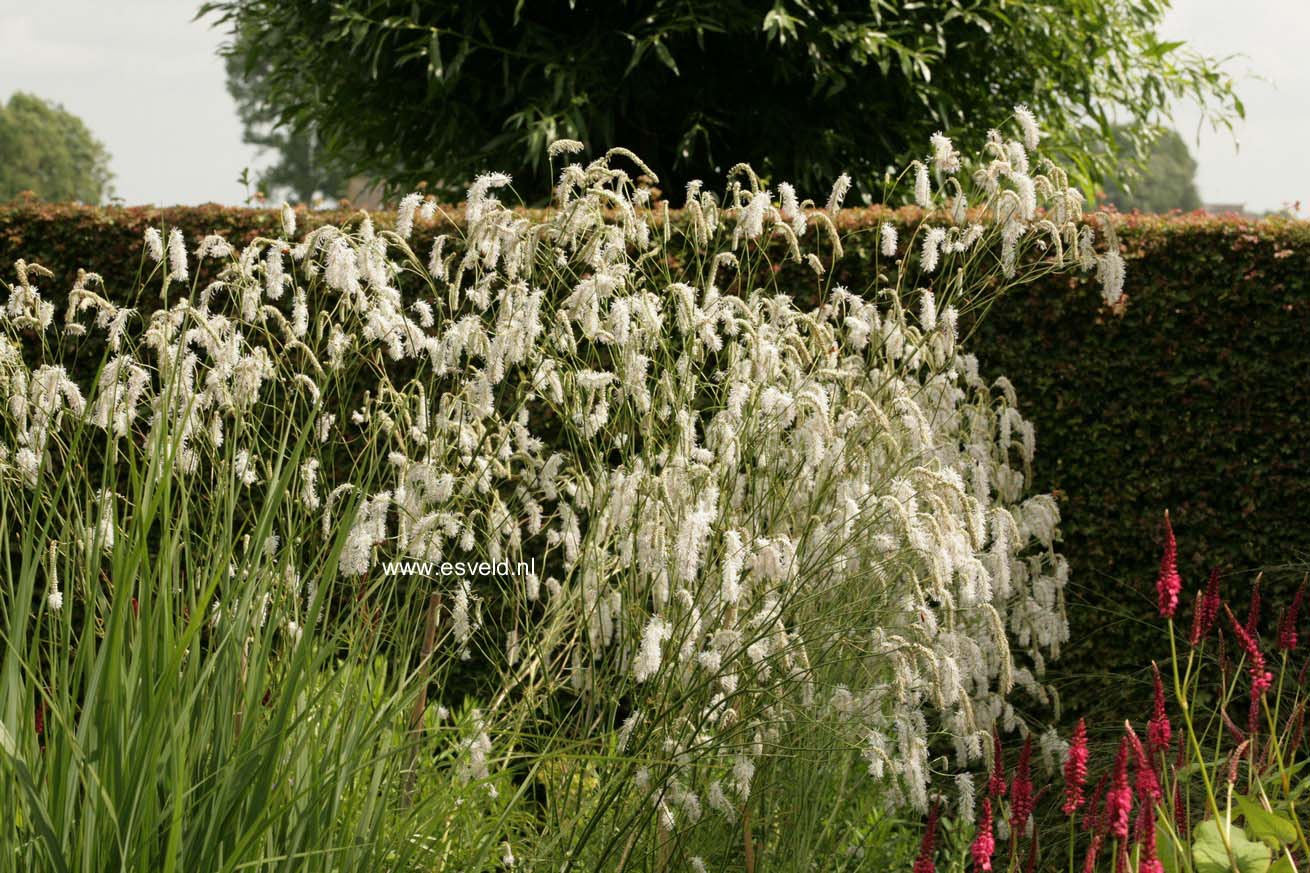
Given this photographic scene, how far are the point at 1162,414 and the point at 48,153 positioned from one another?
66144 mm

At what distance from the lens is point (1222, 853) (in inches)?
102

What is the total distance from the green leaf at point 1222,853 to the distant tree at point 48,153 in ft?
206

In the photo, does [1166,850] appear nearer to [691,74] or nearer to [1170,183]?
[691,74]

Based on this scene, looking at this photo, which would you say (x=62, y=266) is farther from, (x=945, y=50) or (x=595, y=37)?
(x=945, y=50)

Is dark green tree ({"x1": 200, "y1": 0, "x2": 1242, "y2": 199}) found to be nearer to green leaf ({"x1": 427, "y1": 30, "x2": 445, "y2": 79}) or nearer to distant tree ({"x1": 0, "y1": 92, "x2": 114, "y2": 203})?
green leaf ({"x1": 427, "y1": 30, "x2": 445, "y2": 79})

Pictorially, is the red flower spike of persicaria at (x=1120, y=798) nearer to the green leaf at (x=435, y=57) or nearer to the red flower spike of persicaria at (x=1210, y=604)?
the red flower spike of persicaria at (x=1210, y=604)

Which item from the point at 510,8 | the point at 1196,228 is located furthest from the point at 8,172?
the point at 1196,228

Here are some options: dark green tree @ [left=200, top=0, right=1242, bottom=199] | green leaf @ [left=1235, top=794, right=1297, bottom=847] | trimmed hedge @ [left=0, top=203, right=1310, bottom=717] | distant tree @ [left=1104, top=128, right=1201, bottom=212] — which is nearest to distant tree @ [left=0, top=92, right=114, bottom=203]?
distant tree @ [left=1104, top=128, right=1201, bottom=212]

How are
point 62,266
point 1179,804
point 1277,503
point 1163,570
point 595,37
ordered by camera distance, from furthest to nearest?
1. point 595,37
2. point 62,266
3. point 1277,503
4. point 1163,570
5. point 1179,804

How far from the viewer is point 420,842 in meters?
2.76

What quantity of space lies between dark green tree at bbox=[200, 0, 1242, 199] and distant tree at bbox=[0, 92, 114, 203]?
2179 inches

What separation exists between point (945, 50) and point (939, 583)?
6.39 m

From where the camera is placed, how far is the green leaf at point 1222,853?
2.54m

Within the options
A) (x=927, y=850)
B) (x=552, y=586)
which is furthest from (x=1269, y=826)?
(x=552, y=586)
